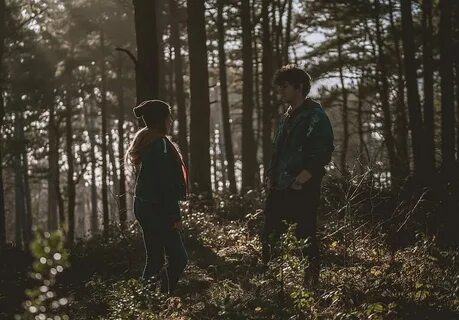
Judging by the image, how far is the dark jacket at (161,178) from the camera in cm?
562

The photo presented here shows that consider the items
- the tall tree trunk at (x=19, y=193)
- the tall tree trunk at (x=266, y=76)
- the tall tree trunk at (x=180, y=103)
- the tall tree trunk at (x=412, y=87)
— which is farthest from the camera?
the tall tree trunk at (x=19, y=193)

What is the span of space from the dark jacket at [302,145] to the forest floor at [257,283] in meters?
0.79

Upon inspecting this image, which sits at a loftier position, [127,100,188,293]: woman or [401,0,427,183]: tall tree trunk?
[401,0,427,183]: tall tree trunk

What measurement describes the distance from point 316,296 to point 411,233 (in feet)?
10.6

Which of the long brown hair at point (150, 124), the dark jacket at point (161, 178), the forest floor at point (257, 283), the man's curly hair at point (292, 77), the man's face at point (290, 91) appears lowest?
the forest floor at point (257, 283)

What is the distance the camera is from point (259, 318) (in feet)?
13.7

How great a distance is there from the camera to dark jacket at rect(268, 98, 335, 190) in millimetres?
5586

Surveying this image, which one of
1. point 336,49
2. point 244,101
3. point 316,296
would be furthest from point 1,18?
point 316,296

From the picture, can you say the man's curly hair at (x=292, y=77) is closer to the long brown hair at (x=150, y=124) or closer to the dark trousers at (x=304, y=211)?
the dark trousers at (x=304, y=211)

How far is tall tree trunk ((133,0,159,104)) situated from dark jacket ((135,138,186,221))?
426cm

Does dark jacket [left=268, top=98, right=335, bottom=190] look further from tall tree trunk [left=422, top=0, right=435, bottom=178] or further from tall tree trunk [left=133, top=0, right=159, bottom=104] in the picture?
tall tree trunk [left=422, top=0, right=435, bottom=178]

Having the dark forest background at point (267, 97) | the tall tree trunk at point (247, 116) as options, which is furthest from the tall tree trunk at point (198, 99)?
the tall tree trunk at point (247, 116)

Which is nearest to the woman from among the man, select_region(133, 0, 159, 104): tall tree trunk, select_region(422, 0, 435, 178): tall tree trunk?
the man

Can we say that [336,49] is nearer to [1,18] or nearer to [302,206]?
[1,18]
